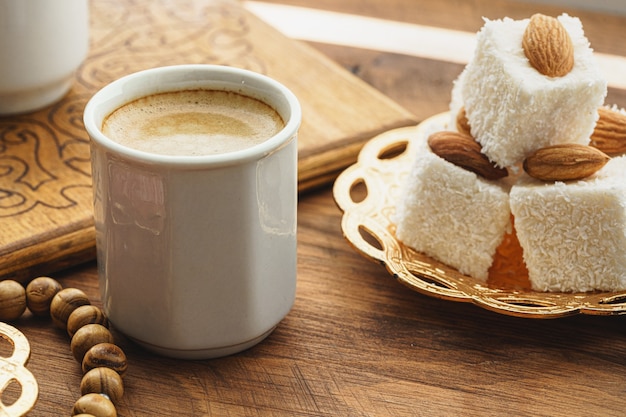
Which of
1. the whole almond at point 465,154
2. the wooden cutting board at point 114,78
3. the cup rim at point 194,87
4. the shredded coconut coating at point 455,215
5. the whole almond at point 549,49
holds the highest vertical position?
the whole almond at point 549,49

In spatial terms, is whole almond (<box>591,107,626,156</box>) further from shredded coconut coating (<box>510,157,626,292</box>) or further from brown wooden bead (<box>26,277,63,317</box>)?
brown wooden bead (<box>26,277,63,317</box>)

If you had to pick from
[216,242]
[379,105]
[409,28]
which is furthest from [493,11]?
[216,242]

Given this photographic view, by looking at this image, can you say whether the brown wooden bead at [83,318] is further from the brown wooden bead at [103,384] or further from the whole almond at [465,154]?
the whole almond at [465,154]

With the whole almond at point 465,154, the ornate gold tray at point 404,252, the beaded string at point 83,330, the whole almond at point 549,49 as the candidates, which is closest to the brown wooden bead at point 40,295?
the beaded string at point 83,330

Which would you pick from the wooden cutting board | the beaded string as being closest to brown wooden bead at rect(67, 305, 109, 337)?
the beaded string

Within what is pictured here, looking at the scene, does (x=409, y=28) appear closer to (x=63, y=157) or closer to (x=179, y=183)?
(x=63, y=157)

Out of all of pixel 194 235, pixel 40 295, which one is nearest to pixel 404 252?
pixel 194 235

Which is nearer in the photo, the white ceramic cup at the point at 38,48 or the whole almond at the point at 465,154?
the whole almond at the point at 465,154
